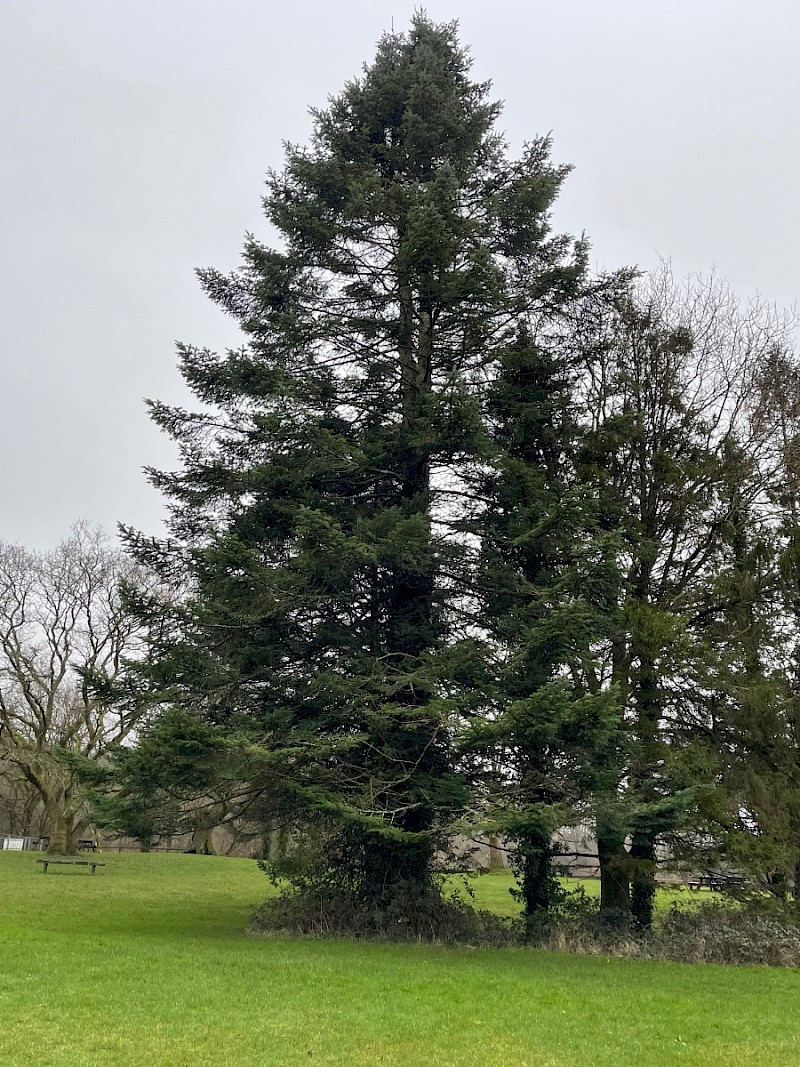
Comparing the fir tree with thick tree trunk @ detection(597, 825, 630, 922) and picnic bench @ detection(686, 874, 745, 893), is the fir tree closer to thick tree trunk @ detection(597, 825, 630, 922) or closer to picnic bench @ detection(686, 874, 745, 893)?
thick tree trunk @ detection(597, 825, 630, 922)

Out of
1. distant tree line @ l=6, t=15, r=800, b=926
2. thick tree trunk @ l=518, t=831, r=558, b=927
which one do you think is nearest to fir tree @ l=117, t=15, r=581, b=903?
distant tree line @ l=6, t=15, r=800, b=926

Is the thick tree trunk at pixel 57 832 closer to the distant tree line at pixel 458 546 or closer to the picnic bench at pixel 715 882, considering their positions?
the distant tree line at pixel 458 546

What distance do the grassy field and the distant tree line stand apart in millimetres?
1858

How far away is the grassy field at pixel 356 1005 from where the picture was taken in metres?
7.33

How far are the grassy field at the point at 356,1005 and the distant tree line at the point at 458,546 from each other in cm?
186

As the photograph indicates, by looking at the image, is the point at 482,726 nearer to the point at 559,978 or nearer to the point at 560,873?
the point at 559,978

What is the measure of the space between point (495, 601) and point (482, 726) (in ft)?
12.1

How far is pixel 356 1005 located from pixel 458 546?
791cm

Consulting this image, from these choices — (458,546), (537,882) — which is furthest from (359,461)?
(537,882)

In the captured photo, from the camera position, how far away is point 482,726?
11.8 meters

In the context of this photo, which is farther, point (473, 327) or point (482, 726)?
point (473, 327)

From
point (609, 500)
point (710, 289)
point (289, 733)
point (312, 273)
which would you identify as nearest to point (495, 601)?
point (609, 500)

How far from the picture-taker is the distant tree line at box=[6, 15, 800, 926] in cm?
1303

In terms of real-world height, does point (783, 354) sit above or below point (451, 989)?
above
